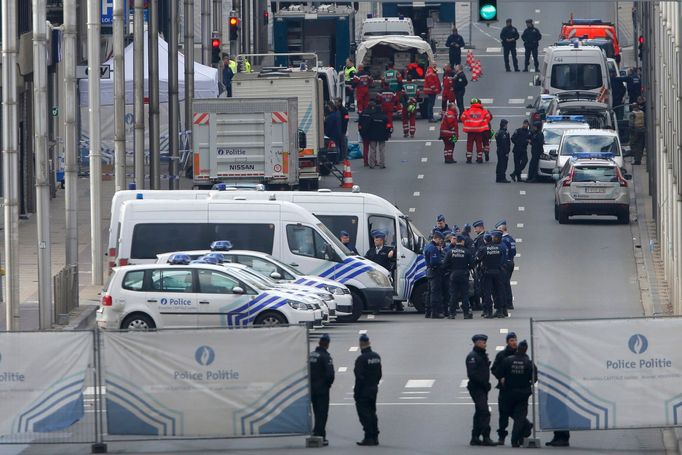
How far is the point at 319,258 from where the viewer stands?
34125 millimetres

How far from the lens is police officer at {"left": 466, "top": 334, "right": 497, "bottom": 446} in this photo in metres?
22.1

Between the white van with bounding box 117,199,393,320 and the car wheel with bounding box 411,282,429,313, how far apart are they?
4.43 feet

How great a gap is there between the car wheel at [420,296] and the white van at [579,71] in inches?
1020

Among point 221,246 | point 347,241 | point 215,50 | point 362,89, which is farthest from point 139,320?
point 215,50

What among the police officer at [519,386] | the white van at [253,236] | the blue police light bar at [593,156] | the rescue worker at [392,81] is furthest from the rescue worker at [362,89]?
the police officer at [519,386]

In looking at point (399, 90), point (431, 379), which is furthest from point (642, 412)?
point (399, 90)

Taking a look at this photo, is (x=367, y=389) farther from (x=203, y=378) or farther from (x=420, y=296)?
(x=420, y=296)

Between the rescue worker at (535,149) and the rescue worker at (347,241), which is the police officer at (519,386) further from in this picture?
the rescue worker at (535,149)

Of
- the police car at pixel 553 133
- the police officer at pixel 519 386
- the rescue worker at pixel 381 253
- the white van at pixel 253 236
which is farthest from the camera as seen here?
the police car at pixel 553 133

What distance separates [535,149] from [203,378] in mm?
29212

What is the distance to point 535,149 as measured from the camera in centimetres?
4994

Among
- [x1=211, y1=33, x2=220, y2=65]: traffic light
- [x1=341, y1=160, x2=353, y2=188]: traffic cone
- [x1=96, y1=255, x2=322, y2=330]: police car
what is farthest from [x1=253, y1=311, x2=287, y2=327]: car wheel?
[x1=211, y1=33, x2=220, y2=65]: traffic light

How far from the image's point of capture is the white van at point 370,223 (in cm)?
3528

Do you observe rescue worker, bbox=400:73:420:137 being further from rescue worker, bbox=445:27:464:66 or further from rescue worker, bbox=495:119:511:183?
rescue worker, bbox=445:27:464:66
